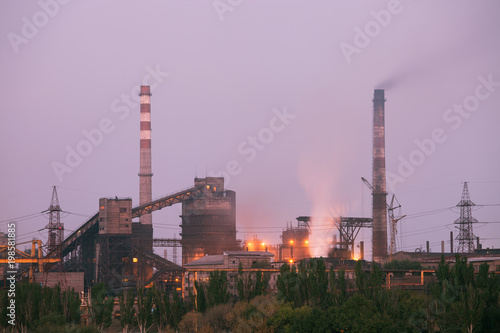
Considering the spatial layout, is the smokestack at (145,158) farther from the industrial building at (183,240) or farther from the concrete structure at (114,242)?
the concrete structure at (114,242)

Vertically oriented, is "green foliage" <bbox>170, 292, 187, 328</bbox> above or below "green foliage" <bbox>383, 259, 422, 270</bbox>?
below

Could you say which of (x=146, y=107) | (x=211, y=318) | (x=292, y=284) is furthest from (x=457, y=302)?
(x=146, y=107)

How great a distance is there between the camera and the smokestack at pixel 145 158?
120 meters

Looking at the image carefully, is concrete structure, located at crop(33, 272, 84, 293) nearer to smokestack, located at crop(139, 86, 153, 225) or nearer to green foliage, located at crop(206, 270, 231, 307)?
smokestack, located at crop(139, 86, 153, 225)

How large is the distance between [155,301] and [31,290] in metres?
9.73

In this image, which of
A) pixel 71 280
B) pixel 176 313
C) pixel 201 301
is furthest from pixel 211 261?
pixel 176 313

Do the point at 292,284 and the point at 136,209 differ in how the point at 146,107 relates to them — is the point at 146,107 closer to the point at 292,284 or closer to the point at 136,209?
the point at 136,209

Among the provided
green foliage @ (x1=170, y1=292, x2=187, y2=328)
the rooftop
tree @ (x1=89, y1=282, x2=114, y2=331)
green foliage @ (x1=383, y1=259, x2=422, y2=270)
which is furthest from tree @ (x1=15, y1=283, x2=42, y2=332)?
green foliage @ (x1=383, y1=259, x2=422, y2=270)

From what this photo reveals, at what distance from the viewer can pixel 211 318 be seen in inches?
2032

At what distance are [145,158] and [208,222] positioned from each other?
1753cm

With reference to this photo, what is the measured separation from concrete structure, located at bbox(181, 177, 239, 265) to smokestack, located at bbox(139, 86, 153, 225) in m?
6.94

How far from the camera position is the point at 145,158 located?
402 feet

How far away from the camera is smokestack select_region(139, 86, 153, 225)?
120 m

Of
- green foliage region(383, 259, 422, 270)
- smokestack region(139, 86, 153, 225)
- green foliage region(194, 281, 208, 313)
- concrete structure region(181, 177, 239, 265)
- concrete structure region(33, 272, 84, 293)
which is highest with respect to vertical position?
smokestack region(139, 86, 153, 225)
